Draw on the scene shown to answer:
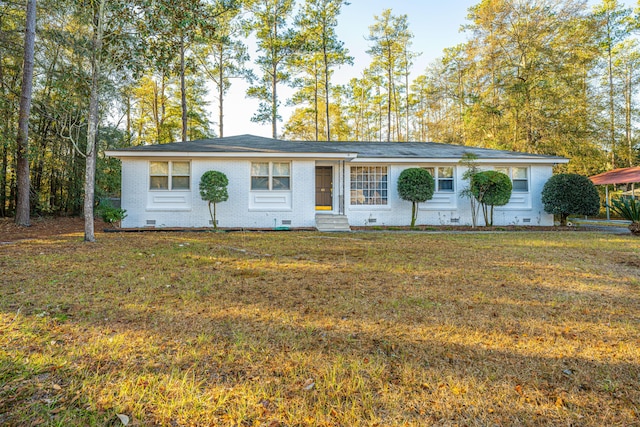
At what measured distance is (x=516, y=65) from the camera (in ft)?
63.1

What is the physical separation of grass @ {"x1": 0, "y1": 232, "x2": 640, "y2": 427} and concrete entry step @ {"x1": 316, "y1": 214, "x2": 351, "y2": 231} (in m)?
6.12

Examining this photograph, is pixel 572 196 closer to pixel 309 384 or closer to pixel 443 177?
pixel 443 177

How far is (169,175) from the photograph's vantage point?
11.2 metres

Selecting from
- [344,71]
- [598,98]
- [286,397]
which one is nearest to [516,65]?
[598,98]

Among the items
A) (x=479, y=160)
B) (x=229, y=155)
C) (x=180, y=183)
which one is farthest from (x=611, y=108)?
(x=180, y=183)

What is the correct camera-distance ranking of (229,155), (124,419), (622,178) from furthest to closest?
(622,178) < (229,155) < (124,419)

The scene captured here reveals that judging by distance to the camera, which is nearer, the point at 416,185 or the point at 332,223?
the point at 332,223

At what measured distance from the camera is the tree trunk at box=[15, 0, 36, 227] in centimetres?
982

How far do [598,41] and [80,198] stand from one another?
3113cm

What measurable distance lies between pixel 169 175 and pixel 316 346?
34.8 ft

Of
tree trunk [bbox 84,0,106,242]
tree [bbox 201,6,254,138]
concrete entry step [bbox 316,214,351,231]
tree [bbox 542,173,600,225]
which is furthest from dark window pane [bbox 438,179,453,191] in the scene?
tree [bbox 201,6,254,138]

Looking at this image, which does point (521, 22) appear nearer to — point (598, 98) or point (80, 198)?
point (598, 98)

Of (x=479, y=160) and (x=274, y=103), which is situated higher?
(x=274, y=103)

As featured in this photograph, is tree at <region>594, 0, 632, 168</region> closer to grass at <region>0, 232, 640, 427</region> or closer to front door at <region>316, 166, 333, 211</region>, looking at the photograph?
front door at <region>316, 166, 333, 211</region>
